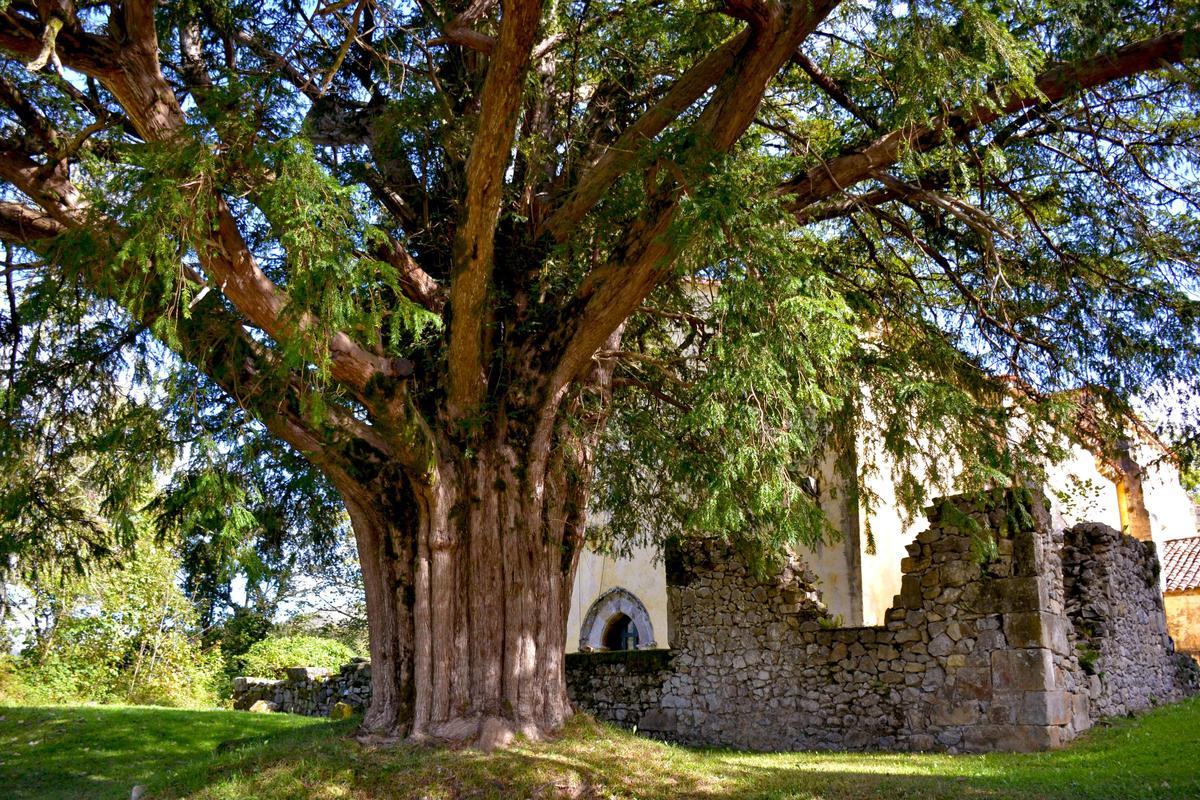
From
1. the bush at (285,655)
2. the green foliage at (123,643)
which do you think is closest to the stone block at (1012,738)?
the green foliage at (123,643)

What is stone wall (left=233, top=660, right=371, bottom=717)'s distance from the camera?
15.9 m

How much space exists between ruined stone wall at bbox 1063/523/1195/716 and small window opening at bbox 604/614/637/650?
9.60m

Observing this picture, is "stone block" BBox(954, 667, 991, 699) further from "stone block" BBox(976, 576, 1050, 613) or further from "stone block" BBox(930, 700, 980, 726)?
"stone block" BBox(976, 576, 1050, 613)

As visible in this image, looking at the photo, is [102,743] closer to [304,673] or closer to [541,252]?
[304,673]

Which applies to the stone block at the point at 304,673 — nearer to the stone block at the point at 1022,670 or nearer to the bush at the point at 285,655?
the bush at the point at 285,655

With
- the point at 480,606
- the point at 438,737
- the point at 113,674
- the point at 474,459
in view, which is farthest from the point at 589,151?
the point at 113,674

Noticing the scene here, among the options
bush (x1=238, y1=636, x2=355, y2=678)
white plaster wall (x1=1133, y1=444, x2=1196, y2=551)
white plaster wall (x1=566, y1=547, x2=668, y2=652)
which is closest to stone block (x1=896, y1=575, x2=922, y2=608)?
white plaster wall (x1=566, y1=547, x2=668, y2=652)

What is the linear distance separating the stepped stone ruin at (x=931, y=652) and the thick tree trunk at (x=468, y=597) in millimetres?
3991

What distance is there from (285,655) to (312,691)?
5.42 metres

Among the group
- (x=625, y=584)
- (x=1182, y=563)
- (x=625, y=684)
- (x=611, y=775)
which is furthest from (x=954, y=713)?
(x=1182, y=563)

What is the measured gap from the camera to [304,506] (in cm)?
1090

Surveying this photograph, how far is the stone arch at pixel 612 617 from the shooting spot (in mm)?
19766

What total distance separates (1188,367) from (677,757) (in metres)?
5.38

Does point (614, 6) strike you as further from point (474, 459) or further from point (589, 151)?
point (474, 459)
